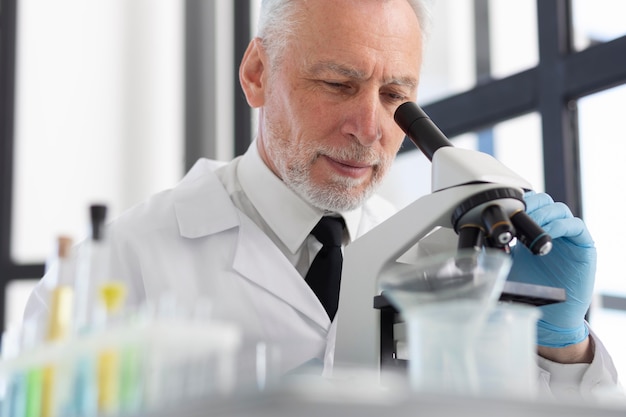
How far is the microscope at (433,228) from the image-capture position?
1.08 meters

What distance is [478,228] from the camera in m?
Answer: 1.11

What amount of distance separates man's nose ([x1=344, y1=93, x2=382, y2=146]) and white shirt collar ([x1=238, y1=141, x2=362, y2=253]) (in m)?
0.19

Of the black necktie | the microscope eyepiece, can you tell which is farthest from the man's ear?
the microscope eyepiece

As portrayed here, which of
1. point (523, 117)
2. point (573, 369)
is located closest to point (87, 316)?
point (573, 369)

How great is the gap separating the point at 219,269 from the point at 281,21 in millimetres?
579

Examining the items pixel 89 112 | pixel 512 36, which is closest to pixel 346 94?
pixel 512 36

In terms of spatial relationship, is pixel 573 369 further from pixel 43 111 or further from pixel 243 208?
pixel 43 111

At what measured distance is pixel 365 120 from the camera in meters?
1.70

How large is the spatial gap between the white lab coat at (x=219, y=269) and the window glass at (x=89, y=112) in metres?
1.90

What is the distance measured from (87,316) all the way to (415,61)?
1114 millimetres

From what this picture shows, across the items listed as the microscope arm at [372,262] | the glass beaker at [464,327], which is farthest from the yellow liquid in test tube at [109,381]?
Answer: the microscope arm at [372,262]

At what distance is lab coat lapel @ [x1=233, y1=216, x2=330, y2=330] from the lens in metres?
1.65

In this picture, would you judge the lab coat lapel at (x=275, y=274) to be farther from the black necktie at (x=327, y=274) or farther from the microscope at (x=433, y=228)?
the microscope at (x=433, y=228)

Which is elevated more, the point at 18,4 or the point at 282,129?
the point at 18,4
